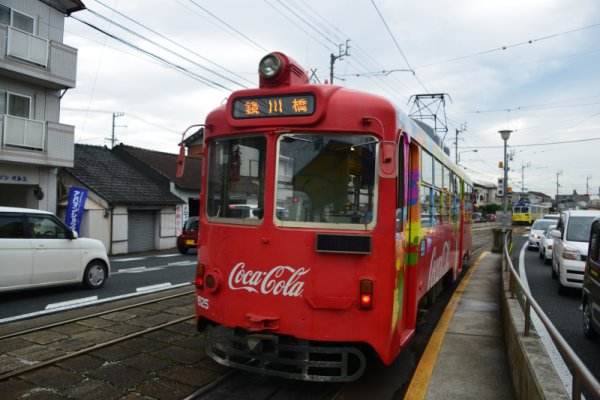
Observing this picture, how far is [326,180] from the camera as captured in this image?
4234mm

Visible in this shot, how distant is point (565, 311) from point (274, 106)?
271 inches

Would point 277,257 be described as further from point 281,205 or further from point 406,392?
point 406,392

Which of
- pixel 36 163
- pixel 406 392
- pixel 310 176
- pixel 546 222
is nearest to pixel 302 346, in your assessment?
pixel 406 392

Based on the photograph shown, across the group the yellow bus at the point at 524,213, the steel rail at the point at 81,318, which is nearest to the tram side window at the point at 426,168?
the steel rail at the point at 81,318

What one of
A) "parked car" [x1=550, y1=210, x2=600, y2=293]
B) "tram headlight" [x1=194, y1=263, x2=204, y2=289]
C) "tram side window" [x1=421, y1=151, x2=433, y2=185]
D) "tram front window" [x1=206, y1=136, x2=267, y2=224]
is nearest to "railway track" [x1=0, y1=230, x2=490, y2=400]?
"tram headlight" [x1=194, y1=263, x2=204, y2=289]

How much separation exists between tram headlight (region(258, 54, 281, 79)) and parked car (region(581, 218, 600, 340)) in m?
4.65

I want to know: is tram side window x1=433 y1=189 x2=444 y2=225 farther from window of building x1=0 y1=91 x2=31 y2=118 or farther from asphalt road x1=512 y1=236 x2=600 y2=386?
window of building x1=0 y1=91 x2=31 y2=118

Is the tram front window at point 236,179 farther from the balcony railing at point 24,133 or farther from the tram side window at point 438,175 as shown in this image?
the balcony railing at point 24,133

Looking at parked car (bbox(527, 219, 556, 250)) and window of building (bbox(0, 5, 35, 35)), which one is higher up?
window of building (bbox(0, 5, 35, 35))

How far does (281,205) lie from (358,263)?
2.89 ft

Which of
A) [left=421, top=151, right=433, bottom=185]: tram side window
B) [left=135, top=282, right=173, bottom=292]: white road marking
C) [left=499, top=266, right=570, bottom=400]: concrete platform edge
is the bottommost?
[left=135, top=282, right=173, bottom=292]: white road marking

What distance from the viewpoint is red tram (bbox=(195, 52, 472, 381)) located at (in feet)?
13.3

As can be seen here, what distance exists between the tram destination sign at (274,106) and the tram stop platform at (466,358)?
291cm

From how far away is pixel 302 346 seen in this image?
4.09 metres
